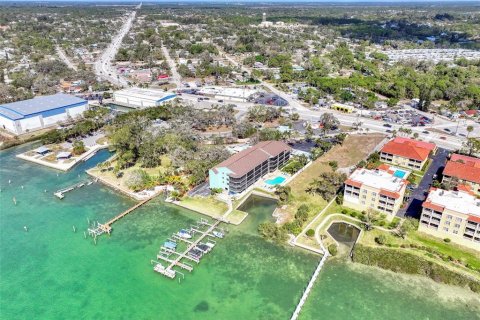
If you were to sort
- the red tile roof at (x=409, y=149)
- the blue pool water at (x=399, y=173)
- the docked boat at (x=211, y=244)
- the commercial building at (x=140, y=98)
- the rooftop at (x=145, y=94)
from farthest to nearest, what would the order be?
the rooftop at (x=145, y=94) → the commercial building at (x=140, y=98) → the red tile roof at (x=409, y=149) → the blue pool water at (x=399, y=173) → the docked boat at (x=211, y=244)

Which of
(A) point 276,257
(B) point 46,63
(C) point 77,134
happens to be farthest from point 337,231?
(B) point 46,63

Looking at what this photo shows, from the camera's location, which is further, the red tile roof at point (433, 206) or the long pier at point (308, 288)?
the red tile roof at point (433, 206)


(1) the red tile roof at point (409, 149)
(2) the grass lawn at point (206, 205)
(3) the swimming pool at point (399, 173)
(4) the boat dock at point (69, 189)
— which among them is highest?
(1) the red tile roof at point (409, 149)

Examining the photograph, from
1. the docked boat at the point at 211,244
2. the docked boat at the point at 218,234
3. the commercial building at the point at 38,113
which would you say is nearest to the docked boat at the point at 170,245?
the docked boat at the point at 211,244

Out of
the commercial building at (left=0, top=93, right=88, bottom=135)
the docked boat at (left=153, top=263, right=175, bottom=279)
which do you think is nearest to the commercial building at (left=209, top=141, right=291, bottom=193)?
the docked boat at (left=153, top=263, right=175, bottom=279)

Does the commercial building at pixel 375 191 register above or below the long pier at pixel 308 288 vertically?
above

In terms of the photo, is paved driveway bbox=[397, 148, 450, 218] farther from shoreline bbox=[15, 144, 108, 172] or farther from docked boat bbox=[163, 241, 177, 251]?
shoreline bbox=[15, 144, 108, 172]

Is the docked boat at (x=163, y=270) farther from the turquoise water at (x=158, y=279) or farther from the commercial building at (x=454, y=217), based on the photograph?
the commercial building at (x=454, y=217)

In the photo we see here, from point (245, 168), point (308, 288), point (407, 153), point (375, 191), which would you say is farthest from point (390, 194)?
point (245, 168)
